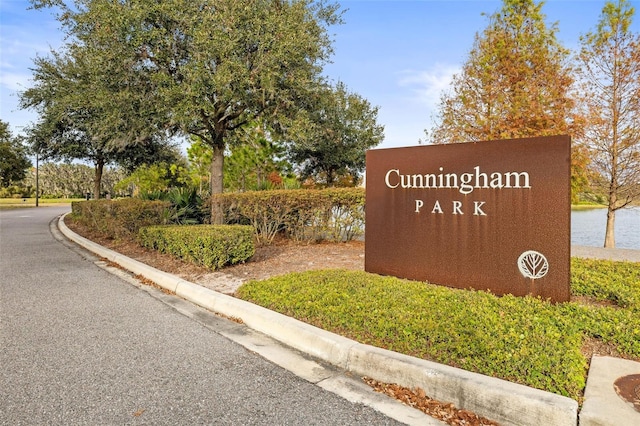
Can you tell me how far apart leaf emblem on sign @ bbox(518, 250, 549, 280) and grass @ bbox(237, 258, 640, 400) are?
0.31 metres

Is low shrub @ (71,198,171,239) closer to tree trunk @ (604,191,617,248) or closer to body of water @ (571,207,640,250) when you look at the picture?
body of water @ (571,207,640,250)

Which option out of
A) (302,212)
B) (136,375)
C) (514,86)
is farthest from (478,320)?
(514,86)

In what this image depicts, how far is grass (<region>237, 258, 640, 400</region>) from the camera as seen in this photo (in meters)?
2.61

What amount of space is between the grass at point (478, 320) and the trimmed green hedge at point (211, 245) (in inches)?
59.5

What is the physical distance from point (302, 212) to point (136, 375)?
636cm

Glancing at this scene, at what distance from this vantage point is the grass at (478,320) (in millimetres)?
2605

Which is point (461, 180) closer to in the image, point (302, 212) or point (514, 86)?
point (302, 212)

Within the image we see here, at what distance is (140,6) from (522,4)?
470 inches

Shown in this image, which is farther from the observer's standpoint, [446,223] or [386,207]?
[386,207]

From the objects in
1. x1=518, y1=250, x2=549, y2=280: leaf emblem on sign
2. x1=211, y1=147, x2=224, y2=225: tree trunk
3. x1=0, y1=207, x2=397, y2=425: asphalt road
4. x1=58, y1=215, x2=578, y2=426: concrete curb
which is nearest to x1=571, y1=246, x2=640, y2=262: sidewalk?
x1=518, y1=250, x2=549, y2=280: leaf emblem on sign

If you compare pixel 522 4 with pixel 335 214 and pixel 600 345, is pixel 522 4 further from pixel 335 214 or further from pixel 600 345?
pixel 600 345

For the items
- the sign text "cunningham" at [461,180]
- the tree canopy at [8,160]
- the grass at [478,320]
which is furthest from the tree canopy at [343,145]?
the tree canopy at [8,160]

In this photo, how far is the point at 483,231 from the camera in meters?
4.25

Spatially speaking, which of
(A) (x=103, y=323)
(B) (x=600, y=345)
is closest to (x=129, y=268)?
(A) (x=103, y=323)
